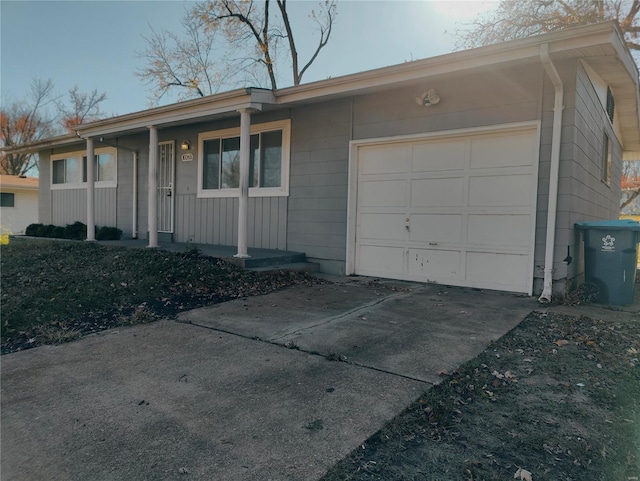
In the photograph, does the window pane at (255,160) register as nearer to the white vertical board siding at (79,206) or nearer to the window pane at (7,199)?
the white vertical board siding at (79,206)

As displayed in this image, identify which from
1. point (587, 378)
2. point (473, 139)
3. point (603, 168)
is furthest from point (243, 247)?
point (603, 168)

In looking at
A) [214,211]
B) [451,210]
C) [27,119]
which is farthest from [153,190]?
[27,119]

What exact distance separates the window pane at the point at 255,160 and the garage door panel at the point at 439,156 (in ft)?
10.6

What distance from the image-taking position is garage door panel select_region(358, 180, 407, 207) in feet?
22.2

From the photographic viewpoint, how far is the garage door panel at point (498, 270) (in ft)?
18.7

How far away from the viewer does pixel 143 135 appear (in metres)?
10.4

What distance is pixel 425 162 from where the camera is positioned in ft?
21.3

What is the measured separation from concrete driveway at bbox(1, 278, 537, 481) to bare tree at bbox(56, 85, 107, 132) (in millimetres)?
32343

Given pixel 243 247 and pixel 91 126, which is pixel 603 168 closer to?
pixel 243 247

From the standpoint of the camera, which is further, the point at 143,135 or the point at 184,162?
the point at 143,135

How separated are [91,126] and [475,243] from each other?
28.9ft

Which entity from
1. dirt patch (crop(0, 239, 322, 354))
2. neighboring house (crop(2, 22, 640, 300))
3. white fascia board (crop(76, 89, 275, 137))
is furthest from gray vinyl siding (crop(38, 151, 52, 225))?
dirt patch (crop(0, 239, 322, 354))

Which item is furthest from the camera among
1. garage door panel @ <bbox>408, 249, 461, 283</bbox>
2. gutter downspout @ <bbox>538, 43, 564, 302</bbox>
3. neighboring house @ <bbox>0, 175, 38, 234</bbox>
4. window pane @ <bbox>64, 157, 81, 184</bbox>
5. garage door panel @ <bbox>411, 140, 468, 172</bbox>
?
neighboring house @ <bbox>0, 175, 38, 234</bbox>

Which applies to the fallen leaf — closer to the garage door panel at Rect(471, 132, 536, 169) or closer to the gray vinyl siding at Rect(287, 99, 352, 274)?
the garage door panel at Rect(471, 132, 536, 169)
